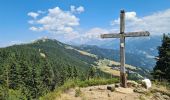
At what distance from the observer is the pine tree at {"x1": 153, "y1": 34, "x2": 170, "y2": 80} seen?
1845 inches

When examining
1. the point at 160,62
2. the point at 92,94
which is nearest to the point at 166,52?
the point at 160,62

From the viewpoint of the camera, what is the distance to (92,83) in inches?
936

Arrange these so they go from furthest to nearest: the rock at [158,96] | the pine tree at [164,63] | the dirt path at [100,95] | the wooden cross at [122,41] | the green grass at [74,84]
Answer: the pine tree at [164,63] < the wooden cross at [122,41] < the rock at [158,96] < the green grass at [74,84] < the dirt path at [100,95]

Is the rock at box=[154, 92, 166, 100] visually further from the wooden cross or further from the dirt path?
the wooden cross

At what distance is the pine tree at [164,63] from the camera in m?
46.9

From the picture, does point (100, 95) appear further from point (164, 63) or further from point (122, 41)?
point (164, 63)

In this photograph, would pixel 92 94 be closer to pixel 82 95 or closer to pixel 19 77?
pixel 82 95

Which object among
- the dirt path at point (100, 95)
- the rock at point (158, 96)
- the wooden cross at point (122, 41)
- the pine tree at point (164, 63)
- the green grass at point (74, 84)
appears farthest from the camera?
the pine tree at point (164, 63)

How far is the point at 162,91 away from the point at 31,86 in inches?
3562

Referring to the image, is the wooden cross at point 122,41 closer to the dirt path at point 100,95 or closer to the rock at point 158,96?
the dirt path at point 100,95

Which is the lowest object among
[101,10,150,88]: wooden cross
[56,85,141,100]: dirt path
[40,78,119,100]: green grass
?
[56,85,141,100]: dirt path

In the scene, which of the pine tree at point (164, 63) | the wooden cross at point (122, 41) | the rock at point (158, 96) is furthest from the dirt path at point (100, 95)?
Answer: the pine tree at point (164, 63)

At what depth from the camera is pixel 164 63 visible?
49.5 m

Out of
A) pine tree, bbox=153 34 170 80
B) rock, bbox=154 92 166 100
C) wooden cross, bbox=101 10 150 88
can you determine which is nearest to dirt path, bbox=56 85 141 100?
rock, bbox=154 92 166 100
